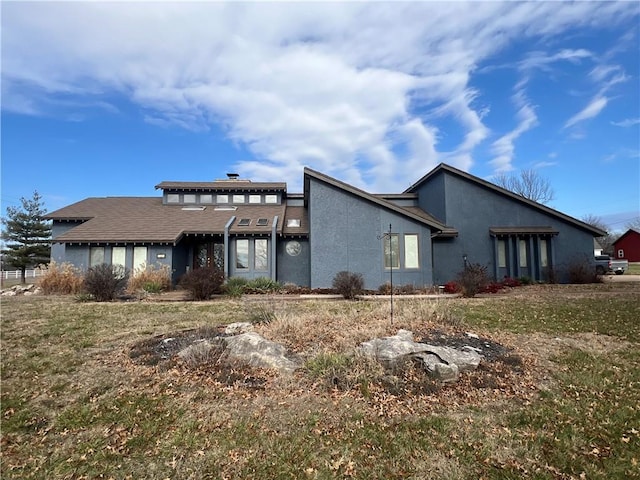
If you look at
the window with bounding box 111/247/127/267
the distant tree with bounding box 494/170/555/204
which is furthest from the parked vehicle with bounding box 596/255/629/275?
the window with bounding box 111/247/127/267

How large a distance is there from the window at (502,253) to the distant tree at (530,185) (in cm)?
2335

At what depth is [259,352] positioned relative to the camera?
5406 mm

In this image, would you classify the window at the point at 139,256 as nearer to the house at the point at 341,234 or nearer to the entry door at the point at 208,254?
the house at the point at 341,234

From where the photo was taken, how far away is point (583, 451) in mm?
3223

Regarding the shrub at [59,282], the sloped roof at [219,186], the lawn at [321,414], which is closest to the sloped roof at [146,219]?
the sloped roof at [219,186]

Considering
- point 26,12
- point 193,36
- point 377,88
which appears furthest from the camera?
point 377,88

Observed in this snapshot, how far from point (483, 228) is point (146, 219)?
18.5 metres

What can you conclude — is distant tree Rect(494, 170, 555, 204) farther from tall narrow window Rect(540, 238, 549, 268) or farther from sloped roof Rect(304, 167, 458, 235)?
sloped roof Rect(304, 167, 458, 235)

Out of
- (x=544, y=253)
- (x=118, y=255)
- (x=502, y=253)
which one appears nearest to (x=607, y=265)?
(x=544, y=253)

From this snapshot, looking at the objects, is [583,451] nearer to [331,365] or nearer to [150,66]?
[331,365]

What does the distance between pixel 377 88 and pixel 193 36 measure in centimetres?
735

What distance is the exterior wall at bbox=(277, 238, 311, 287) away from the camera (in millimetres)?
17359

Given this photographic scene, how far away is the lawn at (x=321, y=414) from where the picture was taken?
3.10m

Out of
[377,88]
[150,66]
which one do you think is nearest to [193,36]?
[150,66]
